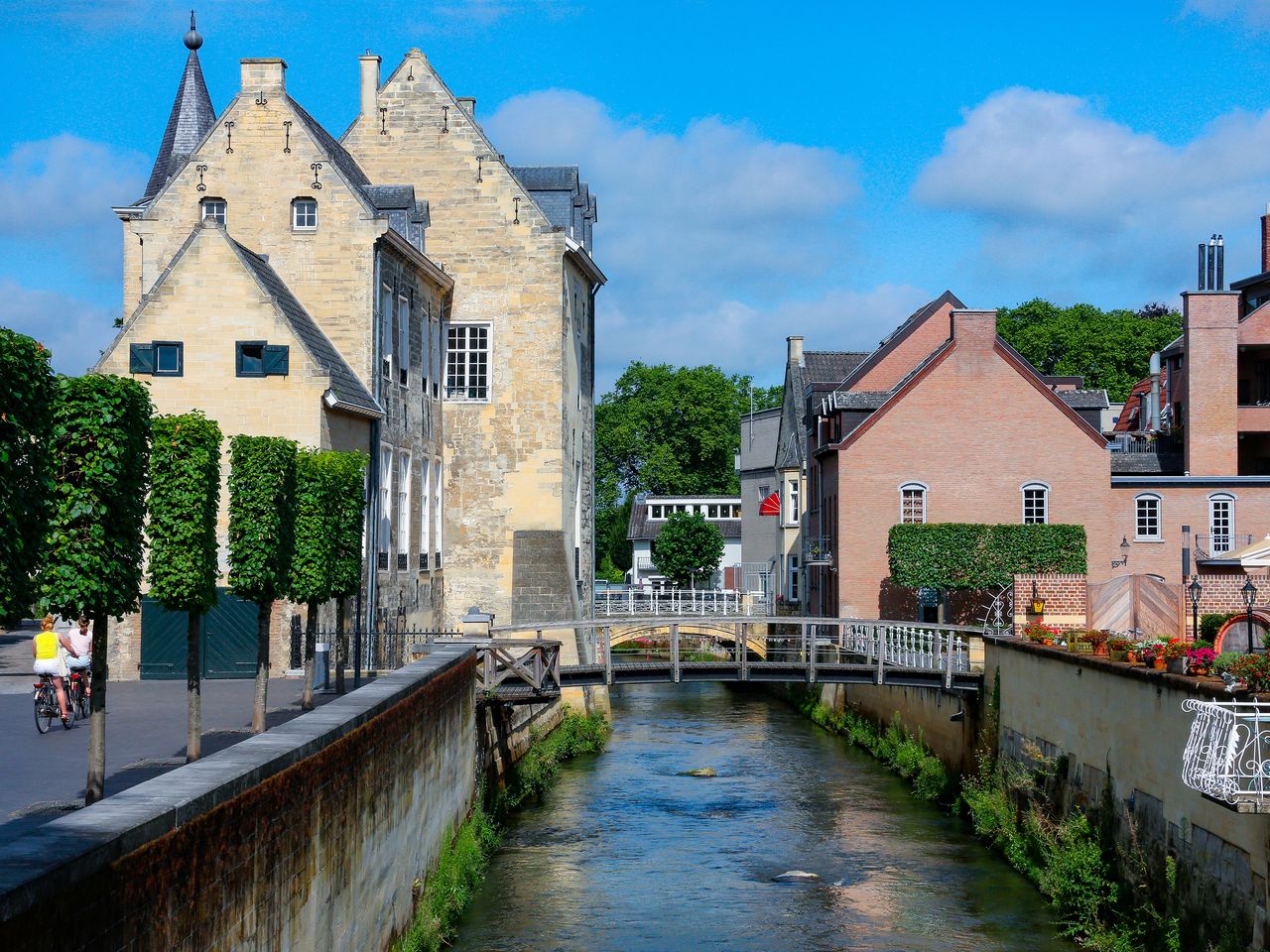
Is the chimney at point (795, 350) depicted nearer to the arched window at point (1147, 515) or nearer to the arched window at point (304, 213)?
the arched window at point (1147, 515)

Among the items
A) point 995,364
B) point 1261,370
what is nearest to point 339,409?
point 995,364

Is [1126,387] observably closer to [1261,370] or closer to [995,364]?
[1261,370]

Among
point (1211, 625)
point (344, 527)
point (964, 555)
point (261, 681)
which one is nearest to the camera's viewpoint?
point (261, 681)

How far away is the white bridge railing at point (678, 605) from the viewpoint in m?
50.2

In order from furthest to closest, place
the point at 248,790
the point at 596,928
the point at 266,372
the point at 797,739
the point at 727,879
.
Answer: the point at 797,739 < the point at 266,372 < the point at 727,879 < the point at 596,928 < the point at 248,790

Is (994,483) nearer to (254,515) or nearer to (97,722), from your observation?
(254,515)

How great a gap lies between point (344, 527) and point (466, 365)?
54.1ft

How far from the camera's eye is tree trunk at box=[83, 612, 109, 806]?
11992mm

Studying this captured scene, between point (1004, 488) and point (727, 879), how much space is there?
21370 mm

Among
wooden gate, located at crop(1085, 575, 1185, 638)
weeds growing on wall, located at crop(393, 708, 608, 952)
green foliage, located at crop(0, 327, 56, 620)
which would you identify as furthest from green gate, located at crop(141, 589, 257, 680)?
green foliage, located at crop(0, 327, 56, 620)

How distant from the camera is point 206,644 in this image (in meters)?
26.7

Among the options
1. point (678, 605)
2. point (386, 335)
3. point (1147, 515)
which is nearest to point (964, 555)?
point (1147, 515)

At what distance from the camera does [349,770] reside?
13.3 m

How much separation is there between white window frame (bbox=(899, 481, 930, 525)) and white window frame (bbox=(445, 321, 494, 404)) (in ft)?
37.6
